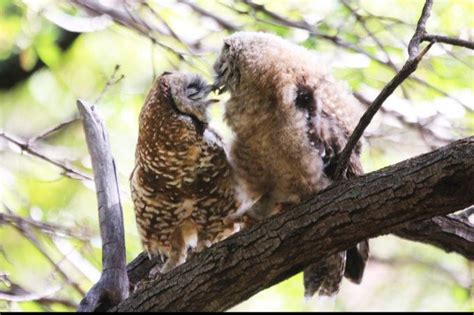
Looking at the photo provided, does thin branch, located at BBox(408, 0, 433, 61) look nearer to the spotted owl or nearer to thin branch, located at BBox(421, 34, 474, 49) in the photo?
thin branch, located at BBox(421, 34, 474, 49)

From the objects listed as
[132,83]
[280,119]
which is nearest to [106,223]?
[280,119]

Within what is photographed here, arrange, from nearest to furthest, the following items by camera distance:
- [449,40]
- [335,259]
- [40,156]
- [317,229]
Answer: [449,40]
[317,229]
[335,259]
[40,156]

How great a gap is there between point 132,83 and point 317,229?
2.40 m

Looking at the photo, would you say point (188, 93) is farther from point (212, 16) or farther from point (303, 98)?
point (212, 16)

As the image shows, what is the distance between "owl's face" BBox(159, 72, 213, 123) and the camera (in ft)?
9.44

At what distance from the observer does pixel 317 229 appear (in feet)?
7.69

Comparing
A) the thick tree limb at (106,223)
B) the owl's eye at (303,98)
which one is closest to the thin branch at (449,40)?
the owl's eye at (303,98)

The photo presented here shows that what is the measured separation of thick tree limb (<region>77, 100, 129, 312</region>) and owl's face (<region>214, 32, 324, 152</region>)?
52 cm

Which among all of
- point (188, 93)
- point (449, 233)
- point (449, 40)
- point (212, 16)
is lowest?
point (449, 233)

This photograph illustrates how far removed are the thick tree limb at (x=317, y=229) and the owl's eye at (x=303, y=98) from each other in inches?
15.9

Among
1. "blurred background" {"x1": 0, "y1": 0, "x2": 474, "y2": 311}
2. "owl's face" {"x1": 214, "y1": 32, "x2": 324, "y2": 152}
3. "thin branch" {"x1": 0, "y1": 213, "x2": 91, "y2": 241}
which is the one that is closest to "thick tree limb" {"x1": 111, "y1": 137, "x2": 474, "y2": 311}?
"owl's face" {"x1": 214, "y1": 32, "x2": 324, "y2": 152}

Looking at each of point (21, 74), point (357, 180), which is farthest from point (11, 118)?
point (357, 180)

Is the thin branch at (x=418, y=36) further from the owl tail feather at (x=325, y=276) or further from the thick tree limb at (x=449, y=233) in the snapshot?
the owl tail feather at (x=325, y=276)

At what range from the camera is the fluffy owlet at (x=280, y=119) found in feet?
8.68
